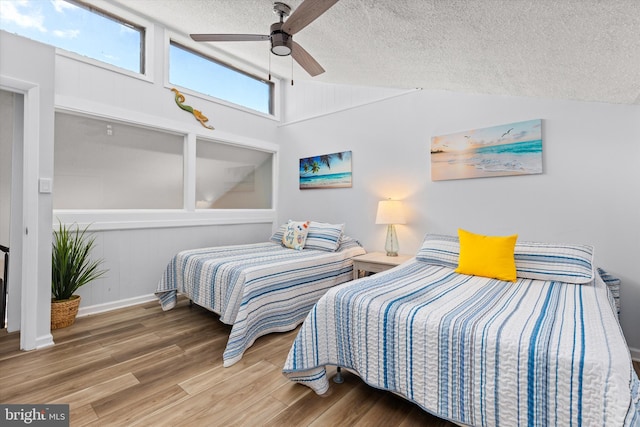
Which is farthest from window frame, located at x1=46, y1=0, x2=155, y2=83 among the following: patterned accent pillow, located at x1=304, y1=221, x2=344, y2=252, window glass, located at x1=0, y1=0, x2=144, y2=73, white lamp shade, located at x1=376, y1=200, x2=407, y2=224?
white lamp shade, located at x1=376, y1=200, x2=407, y2=224

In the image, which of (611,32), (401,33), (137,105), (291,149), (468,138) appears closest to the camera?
(611,32)

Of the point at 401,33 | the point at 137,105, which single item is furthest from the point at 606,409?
the point at 137,105

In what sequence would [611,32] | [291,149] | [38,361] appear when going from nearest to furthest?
[611,32]
[38,361]
[291,149]

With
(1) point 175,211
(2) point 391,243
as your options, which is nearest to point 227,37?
(1) point 175,211

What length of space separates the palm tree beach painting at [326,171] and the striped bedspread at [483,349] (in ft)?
6.99

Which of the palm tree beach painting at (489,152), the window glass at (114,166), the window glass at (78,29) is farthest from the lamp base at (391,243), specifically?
the window glass at (78,29)

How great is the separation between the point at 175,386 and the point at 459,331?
1.68 meters

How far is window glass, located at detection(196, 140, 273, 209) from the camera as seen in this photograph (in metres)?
3.97

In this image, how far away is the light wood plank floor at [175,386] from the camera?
159 cm

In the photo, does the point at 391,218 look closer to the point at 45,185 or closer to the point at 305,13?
the point at 305,13

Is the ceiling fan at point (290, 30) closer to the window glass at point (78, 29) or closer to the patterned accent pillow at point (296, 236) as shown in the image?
the window glass at point (78, 29)

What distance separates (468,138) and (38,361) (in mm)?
3942

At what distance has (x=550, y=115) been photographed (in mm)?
2609

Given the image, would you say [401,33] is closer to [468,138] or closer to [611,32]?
[611,32]
